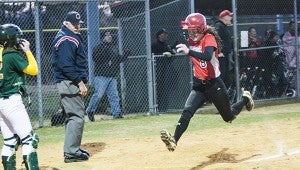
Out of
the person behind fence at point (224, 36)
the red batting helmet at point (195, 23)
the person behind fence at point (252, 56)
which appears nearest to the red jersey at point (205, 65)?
the red batting helmet at point (195, 23)

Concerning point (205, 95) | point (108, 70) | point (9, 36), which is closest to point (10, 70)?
point (9, 36)

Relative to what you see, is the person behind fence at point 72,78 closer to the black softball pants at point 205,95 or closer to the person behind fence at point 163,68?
the black softball pants at point 205,95

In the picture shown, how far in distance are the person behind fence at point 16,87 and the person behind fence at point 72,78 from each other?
4.40 feet

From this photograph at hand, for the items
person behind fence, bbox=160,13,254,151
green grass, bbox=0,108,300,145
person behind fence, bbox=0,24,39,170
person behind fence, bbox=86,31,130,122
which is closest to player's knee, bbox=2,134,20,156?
person behind fence, bbox=0,24,39,170

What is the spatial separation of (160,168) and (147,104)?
7584 mm

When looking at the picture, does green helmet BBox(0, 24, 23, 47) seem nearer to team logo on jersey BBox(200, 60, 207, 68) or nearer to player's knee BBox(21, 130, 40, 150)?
player's knee BBox(21, 130, 40, 150)

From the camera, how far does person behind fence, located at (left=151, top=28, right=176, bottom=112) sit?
588 inches

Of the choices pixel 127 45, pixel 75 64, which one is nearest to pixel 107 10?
pixel 127 45

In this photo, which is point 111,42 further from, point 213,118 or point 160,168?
point 160,168

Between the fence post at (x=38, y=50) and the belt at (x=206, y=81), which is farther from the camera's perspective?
the fence post at (x=38, y=50)

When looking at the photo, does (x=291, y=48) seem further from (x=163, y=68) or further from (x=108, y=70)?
(x=108, y=70)

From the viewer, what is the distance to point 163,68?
15.1 meters

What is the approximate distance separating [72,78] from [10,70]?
1.58m

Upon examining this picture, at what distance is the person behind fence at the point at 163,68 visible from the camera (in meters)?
14.9
